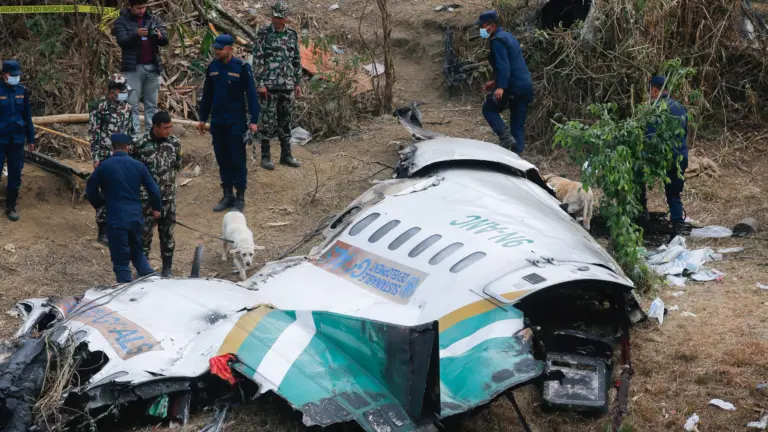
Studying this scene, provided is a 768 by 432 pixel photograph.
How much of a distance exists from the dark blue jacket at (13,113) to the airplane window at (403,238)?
17.4 ft

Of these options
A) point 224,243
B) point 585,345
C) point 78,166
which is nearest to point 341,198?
point 224,243

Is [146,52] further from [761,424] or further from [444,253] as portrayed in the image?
[761,424]

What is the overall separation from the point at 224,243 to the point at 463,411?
5.12m

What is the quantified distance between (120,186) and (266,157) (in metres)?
4.26

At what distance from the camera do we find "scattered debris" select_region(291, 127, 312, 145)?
13422mm

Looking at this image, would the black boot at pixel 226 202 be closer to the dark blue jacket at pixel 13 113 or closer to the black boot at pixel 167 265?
the black boot at pixel 167 265

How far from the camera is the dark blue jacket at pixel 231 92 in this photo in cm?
1039

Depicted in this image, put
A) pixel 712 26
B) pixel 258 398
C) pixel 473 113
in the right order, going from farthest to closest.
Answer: pixel 473 113
pixel 712 26
pixel 258 398

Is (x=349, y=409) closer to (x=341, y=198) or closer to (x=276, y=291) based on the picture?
(x=276, y=291)

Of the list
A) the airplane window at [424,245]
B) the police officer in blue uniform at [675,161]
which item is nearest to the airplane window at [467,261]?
the airplane window at [424,245]

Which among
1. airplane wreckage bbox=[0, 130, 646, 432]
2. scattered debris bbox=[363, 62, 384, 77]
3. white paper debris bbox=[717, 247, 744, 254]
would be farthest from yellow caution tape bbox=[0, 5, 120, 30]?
white paper debris bbox=[717, 247, 744, 254]

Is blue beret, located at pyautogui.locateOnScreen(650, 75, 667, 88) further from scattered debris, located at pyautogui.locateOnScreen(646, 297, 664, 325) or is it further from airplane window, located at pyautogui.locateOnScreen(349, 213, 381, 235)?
airplane window, located at pyautogui.locateOnScreen(349, 213, 381, 235)

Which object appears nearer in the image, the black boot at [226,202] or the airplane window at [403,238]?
the airplane window at [403,238]

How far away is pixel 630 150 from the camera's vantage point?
881 cm
